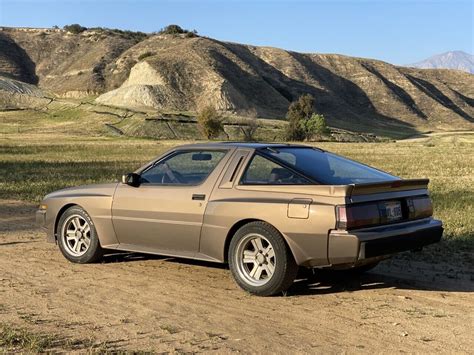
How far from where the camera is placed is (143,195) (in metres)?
6.78

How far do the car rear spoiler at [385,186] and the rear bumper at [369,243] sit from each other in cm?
35

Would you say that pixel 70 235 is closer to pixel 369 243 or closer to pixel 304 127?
pixel 369 243

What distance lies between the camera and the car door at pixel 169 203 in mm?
6363

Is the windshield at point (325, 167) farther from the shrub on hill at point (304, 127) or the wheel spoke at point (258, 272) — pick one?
the shrub on hill at point (304, 127)

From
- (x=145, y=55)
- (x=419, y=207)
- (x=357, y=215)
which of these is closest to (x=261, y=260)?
(x=357, y=215)

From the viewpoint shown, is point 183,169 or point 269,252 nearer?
point 269,252

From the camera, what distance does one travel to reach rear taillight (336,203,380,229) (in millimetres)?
5441

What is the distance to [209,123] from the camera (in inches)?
2483

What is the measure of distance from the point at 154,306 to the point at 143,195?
1.56m

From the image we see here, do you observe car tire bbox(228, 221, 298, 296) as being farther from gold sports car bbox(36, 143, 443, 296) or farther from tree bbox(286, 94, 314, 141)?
tree bbox(286, 94, 314, 141)

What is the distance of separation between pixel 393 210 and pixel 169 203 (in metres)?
2.32

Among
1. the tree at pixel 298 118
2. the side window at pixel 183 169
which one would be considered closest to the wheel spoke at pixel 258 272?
the side window at pixel 183 169

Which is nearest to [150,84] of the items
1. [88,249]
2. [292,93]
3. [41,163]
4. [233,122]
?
[233,122]

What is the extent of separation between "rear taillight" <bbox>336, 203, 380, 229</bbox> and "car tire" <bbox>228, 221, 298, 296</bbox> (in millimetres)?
612
